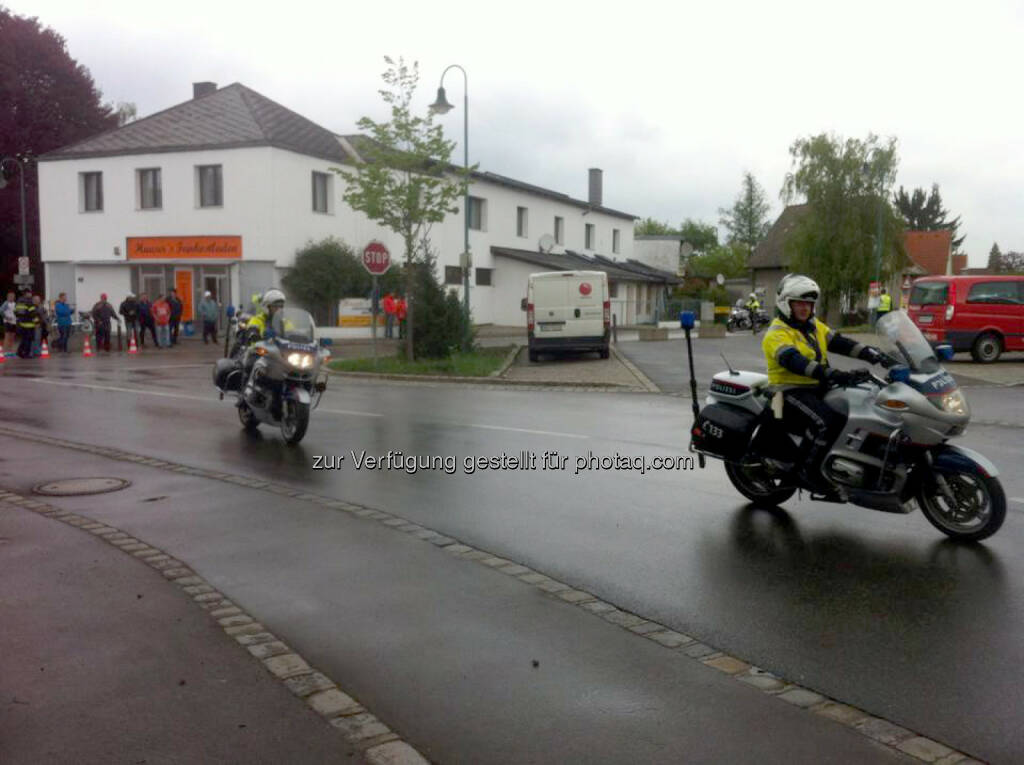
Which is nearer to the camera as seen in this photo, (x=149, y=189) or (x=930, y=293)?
(x=930, y=293)

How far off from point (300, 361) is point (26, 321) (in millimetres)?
18030

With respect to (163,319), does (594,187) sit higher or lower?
higher

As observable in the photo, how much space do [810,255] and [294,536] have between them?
4585 centimetres

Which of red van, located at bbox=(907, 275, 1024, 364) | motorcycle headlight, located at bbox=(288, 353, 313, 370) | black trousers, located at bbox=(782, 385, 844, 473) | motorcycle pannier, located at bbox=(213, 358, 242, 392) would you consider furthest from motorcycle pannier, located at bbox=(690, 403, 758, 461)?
red van, located at bbox=(907, 275, 1024, 364)

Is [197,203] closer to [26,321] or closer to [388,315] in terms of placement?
[388,315]

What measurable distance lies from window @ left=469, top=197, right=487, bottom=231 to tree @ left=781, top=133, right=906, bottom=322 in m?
16.0

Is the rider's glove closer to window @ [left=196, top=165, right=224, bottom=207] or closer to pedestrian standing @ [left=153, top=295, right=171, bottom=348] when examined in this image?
pedestrian standing @ [left=153, top=295, right=171, bottom=348]

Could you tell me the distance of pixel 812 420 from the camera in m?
6.89

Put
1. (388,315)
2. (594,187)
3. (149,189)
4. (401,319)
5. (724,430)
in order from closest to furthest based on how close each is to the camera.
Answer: (724,430), (401,319), (388,315), (149,189), (594,187)

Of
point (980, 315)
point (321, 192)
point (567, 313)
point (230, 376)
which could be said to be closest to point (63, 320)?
point (321, 192)

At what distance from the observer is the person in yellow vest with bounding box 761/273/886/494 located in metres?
6.74

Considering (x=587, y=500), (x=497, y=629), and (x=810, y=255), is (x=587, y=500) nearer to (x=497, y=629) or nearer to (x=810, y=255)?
(x=497, y=629)

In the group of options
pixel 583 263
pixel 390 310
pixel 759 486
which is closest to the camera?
pixel 759 486

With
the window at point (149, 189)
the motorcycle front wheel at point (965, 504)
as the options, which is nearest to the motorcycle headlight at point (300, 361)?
the motorcycle front wheel at point (965, 504)
